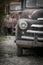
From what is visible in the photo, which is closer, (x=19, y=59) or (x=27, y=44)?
(x=27, y=44)

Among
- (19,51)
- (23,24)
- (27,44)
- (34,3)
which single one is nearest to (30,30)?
(23,24)

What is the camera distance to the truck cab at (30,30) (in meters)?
6.06

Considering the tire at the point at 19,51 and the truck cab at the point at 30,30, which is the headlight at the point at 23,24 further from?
the tire at the point at 19,51

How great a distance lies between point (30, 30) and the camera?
617cm

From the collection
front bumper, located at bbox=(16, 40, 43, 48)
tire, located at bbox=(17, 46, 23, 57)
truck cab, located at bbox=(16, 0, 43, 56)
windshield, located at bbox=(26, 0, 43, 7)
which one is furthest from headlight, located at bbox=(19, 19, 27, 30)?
windshield, located at bbox=(26, 0, 43, 7)

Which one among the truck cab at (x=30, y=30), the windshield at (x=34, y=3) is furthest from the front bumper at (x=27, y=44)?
the windshield at (x=34, y=3)

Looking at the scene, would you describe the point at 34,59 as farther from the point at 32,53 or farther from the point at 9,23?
the point at 9,23

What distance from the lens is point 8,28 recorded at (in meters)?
13.5

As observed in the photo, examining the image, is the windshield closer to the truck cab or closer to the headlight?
the truck cab

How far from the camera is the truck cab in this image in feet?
19.9

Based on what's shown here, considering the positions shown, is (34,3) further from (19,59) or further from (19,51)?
(19,59)

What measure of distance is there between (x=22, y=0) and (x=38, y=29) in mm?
1608

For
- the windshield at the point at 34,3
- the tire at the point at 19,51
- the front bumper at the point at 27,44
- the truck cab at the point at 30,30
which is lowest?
the tire at the point at 19,51

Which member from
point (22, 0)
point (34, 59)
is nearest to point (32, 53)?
point (34, 59)
